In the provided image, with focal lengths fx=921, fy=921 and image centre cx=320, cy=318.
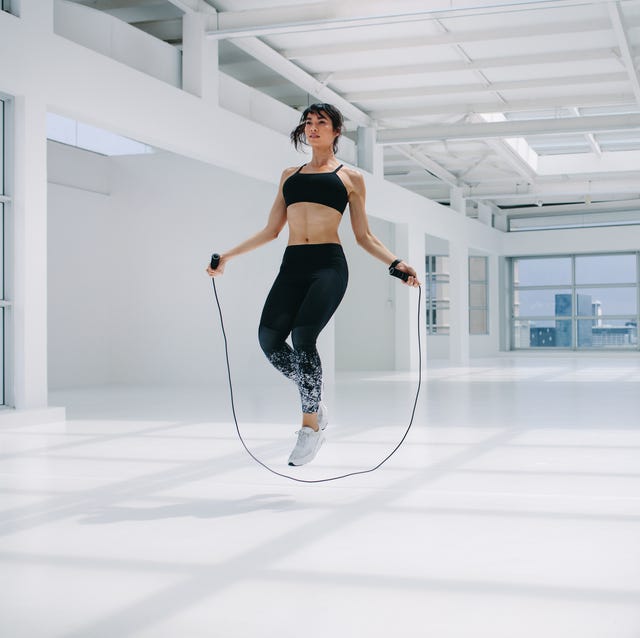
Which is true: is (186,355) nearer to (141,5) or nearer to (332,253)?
(141,5)

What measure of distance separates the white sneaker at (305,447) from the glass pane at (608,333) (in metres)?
Answer: 22.3

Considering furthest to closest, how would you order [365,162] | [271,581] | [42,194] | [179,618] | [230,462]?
1. [365,162]
2. [42,194]
3. [230,462]
4. [271,581]
5. [179,618]

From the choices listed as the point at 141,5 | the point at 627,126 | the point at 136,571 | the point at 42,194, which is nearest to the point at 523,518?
the point at 136,571

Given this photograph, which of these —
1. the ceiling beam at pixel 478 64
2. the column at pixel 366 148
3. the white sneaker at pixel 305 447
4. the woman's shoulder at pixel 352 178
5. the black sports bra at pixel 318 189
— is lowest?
the white sneaker at pixel 305 447

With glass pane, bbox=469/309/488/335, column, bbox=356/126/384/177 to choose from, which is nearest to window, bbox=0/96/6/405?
column, bbox=356/126/384/177

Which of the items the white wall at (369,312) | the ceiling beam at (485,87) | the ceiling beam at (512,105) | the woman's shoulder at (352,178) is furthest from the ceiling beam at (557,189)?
the woman's shoulder at (352,178)

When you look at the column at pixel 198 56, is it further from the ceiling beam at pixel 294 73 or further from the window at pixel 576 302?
the window at pixel 576 302

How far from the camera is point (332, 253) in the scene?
410 centimetres

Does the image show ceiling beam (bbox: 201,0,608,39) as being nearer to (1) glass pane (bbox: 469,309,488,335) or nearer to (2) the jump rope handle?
(2) the jump rope handle

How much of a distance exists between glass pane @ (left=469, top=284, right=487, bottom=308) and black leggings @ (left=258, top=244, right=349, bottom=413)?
20637 millimetres

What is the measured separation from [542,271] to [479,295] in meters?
2.40

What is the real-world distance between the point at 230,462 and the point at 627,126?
10.4 meters

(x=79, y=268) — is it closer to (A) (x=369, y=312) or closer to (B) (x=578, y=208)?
(A) (x=369, y=312)

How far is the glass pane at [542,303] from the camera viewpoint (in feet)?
83.5
